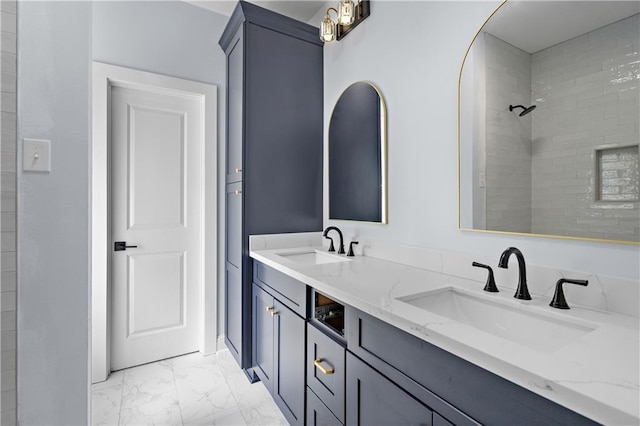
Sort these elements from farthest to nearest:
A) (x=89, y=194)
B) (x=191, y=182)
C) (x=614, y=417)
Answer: (x=191, y=182)
(x=89, y=194)
(x=614, y=417)

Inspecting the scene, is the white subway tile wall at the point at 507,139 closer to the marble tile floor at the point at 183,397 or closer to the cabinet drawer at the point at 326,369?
the cabinet drawer at the point at 326,369

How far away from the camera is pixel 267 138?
6.97ft

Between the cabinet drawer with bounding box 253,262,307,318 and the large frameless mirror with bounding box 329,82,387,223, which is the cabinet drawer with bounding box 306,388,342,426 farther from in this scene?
the large frameless mirror with bounding box 329,82,387,223

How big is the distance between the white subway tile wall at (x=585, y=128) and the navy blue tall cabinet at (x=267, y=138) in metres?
1.45

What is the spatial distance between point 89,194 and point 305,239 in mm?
1304

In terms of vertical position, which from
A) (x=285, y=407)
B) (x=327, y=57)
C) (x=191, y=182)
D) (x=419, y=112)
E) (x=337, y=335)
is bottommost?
(x=285, y=407)

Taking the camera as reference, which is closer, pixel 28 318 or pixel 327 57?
pixel 28 318

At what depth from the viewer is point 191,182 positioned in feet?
7.99

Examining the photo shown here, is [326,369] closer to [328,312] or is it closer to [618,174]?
[328,312]

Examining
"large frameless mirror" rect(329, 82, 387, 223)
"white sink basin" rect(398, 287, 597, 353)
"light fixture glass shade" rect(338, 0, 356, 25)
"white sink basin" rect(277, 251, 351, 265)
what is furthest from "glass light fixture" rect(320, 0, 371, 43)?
"white sink basin" rect(398, 287, 597, 353)

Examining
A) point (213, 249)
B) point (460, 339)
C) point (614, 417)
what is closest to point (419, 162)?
point (460, 339)

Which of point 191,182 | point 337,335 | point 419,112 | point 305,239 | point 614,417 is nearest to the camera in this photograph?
point 614,417

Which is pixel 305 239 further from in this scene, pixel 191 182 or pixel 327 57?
pixel 327 57

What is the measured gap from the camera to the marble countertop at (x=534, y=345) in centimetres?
51
